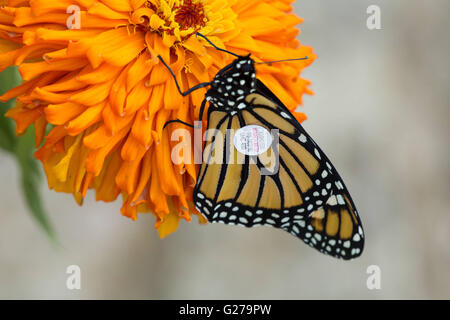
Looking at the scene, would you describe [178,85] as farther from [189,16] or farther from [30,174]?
[30,174]

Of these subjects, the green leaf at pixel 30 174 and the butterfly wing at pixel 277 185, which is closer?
Result: the butterfly wing at pixel 277 185

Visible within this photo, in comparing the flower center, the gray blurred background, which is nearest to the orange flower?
the flower center

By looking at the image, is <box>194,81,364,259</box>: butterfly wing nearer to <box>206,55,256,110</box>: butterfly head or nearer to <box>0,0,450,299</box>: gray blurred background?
<box>206,55,256,110</box>: butterfly head

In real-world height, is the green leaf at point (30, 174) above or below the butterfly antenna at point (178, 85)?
below

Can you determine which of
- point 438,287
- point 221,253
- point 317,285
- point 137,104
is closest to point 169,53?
point 137,104

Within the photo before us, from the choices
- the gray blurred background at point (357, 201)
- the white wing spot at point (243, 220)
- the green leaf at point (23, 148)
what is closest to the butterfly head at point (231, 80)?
the white wing spot at point (243, 220)

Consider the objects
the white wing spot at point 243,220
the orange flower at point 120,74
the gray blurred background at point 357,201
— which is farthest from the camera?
the gray blurred background at point 357,201

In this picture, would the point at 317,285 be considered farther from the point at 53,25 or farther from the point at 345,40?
the point at 53,25

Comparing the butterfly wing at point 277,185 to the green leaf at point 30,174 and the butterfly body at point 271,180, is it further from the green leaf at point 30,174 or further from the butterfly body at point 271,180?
the green leaf at point 30,174
